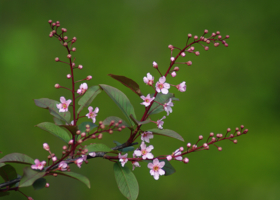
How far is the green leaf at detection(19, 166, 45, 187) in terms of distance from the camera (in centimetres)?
43

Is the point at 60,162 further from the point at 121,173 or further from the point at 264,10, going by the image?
the point at 264,10

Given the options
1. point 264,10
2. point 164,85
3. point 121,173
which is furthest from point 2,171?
point 264,10

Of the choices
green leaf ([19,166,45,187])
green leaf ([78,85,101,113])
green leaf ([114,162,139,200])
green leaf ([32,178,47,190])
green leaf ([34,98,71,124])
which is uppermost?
green leaf ([78,85,101,113])

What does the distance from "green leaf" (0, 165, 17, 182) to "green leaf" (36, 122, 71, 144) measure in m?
0.09

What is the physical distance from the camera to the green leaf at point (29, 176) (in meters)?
0.43

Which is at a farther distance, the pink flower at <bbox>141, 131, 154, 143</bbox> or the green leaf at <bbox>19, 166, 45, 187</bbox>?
the pink flower at <bbox>141, 131, 154, 143</bbox>

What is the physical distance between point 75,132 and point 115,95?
0.12 meters

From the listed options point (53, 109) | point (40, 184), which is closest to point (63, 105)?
point (53, 109)

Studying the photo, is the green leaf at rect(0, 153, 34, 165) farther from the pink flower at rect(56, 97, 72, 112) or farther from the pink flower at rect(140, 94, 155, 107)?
the pink flower at rect(140, 94, 155, 107)

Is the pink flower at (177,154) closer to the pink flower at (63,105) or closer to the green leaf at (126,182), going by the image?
the green leaf at (126,182)

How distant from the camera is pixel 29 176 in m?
0.45

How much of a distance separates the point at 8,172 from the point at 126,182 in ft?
0.73

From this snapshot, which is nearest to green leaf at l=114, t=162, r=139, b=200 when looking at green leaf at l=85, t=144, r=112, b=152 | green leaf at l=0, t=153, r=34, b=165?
green leaf at l=85, t=144, r=112, b=152

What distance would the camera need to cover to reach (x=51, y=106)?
0.57 m
